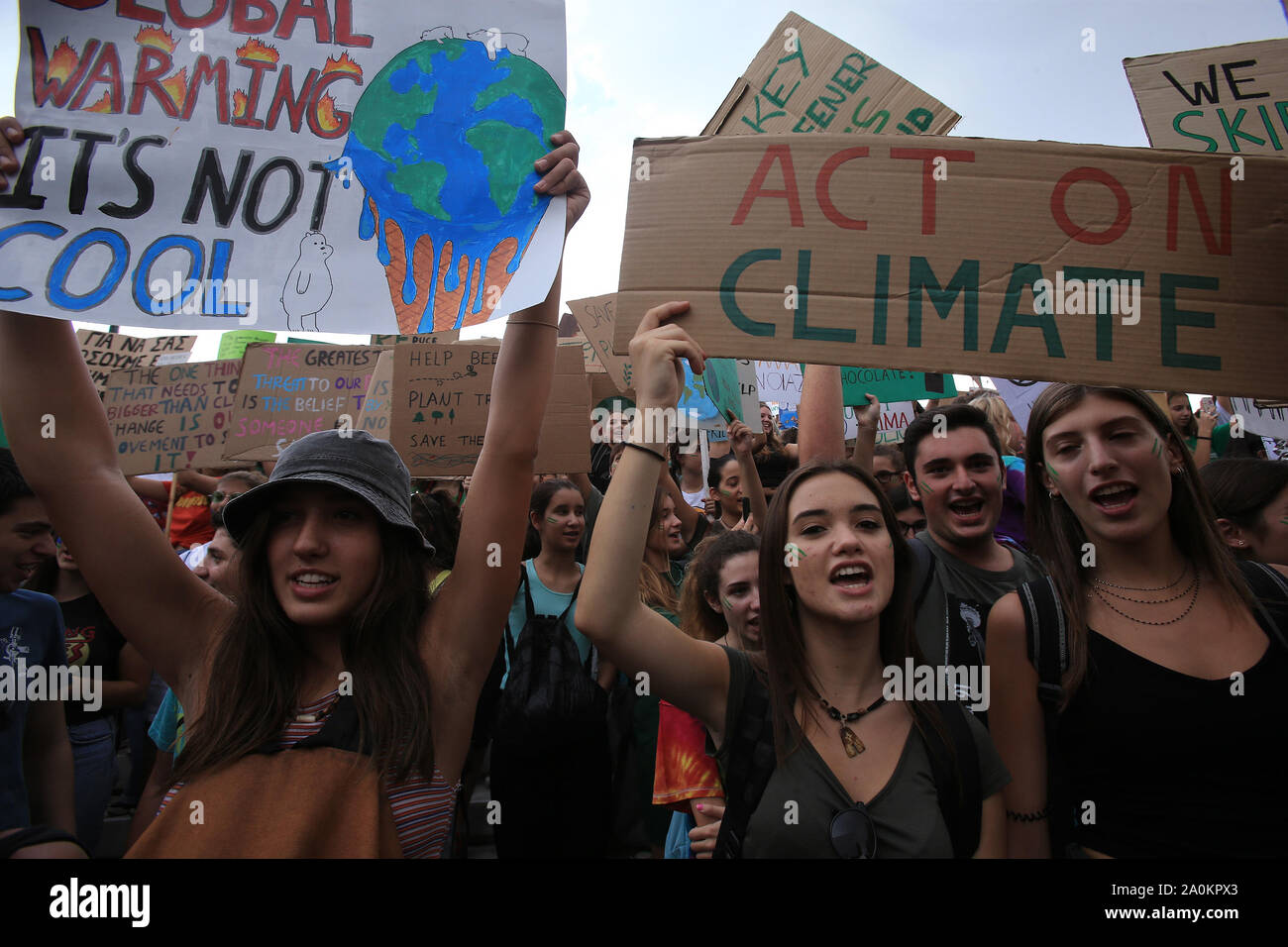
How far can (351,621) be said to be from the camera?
70.9 inches

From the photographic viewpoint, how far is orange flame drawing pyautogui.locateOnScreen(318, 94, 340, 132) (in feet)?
6.99

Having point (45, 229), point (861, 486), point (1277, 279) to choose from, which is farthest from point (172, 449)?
point (1277, 279)

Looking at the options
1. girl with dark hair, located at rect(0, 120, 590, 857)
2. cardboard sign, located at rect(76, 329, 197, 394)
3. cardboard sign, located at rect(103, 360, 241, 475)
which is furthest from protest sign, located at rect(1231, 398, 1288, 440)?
cardboard sign, located at rect(76, 329, 197, 394)

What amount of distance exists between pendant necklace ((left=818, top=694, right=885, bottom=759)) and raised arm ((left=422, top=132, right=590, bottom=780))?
0.82 m

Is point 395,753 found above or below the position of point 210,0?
below

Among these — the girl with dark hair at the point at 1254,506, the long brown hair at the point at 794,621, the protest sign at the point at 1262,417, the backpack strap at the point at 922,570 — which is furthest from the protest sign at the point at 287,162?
the protest sign at the point at 1262,417

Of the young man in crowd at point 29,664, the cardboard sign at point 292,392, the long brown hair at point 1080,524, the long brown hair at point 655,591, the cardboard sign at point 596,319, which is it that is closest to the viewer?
the long brown hair at point 1080,524

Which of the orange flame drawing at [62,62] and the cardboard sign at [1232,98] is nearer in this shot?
the orange flame drawing at [62,62]

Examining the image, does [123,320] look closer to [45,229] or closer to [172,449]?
[45,229]

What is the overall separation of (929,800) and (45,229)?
8.02 ft

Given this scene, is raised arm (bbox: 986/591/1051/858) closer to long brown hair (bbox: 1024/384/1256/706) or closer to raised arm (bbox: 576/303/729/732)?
long brown hair (bbox: 1024/384/1256/706)

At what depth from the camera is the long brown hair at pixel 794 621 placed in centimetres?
187

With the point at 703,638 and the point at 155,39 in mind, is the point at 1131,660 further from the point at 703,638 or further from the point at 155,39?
the point at 155,39

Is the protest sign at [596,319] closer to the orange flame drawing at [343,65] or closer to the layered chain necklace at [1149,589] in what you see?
the orange flame drawing at [343,65]
